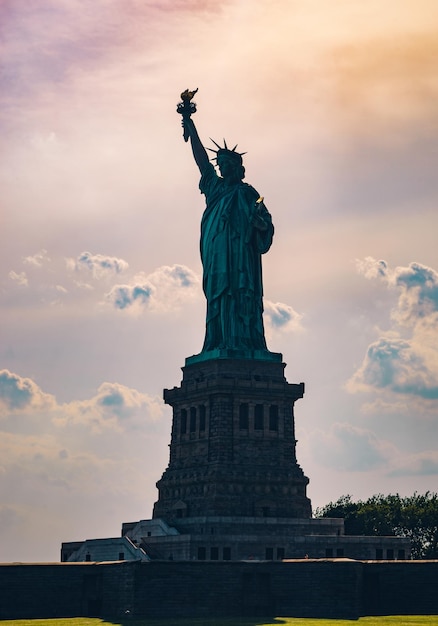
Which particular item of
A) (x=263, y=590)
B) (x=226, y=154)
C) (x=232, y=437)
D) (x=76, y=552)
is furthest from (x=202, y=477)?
(x=226, y=154)

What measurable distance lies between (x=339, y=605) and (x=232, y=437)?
A: 63.5ft

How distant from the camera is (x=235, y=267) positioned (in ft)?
319

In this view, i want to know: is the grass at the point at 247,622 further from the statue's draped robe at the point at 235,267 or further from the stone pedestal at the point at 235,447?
the statue's draped robe at the point at 235,267

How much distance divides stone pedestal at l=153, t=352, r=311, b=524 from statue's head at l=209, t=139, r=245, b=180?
1292cm

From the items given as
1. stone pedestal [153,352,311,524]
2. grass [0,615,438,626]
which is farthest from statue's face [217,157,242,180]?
grass [0,615,438,626]

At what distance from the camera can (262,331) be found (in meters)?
97.7

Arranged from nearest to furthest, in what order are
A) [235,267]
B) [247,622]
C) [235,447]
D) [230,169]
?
[247,622] < [235,447] < [235,267] < [230,169]

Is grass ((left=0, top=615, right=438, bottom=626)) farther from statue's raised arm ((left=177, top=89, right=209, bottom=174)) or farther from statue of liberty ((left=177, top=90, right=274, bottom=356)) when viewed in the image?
statue's raised arm ((left=177, top=89, right=209, bottom=174))

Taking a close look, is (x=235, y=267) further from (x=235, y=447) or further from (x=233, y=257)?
(x=235, y=447)

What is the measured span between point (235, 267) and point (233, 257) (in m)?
0.71

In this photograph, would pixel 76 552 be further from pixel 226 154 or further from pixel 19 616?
pixel 226 154

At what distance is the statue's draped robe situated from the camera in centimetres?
9669

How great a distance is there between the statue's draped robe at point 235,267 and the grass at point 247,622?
25.8 meters

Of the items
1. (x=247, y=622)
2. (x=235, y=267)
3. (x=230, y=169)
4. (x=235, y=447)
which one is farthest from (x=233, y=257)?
(x=247, y=622)
